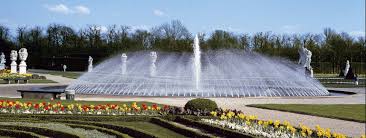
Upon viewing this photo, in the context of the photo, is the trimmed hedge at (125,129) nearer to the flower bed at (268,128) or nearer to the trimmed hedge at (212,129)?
the trimmed hedge at (212,129)

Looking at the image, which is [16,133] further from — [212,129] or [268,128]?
[268,128]

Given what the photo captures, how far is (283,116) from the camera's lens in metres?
14.1

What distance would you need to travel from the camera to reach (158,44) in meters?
65.9

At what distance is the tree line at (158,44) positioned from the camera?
64.5 metres

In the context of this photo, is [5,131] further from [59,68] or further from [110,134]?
[59,68]

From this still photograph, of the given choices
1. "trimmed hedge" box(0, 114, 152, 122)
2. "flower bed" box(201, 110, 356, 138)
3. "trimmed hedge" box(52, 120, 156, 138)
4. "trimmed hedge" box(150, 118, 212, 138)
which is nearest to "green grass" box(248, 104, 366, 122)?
"flower bed" box(201, 110, 356, 138)

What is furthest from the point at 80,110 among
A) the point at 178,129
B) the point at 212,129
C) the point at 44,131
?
the point at 212,129

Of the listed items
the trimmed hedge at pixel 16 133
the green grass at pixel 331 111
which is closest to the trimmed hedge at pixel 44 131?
the trimmed hedge at pixel 16 133

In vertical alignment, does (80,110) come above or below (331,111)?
above

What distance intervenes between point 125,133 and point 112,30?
64353 millimetres

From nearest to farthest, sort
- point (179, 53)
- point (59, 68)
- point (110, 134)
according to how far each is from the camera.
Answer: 1. point (110, 134)
2. point (179, 53)
3. point (59, 68)

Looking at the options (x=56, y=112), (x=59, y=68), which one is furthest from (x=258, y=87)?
(x=59, y=68)

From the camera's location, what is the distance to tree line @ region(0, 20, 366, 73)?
2539 inches

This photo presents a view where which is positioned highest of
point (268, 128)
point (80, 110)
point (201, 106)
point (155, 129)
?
point (201, 106)
